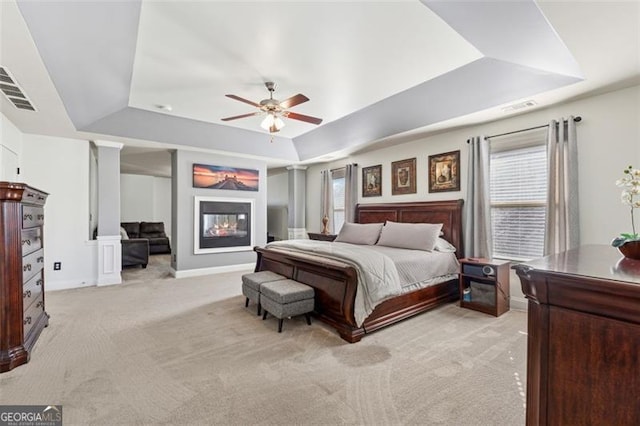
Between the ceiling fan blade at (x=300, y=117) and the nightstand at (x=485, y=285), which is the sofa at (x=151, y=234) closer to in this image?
the ceiling fan blade at (x=300, y=117)

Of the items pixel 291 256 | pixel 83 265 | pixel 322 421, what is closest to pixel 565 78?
pixel 291 256

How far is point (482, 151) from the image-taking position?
13.5ft

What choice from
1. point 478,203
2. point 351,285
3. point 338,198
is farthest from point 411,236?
point 338,198

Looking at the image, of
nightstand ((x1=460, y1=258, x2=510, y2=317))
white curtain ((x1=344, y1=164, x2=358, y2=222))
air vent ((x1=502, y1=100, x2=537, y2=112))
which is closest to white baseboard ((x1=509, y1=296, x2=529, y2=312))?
nightstand ((x1=460, y1=258, x2=510, y2=317))

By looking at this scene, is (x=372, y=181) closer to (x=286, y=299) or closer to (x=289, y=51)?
(x=289, y=51)

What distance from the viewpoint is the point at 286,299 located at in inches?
117

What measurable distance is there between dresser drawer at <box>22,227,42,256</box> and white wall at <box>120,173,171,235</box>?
765 centimetres

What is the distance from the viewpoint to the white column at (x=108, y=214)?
5078 mm

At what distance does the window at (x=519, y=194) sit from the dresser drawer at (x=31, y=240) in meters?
5.27

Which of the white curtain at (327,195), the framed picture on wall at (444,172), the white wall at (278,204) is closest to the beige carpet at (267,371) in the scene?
the framed picture on wall at (444,172)

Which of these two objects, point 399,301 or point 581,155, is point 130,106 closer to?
point 399,301

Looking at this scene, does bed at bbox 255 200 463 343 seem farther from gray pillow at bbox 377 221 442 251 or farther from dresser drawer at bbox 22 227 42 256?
dresser drawer at bbox 22 227 42 256

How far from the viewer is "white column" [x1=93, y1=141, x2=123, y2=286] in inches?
200

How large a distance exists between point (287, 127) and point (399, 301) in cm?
386
